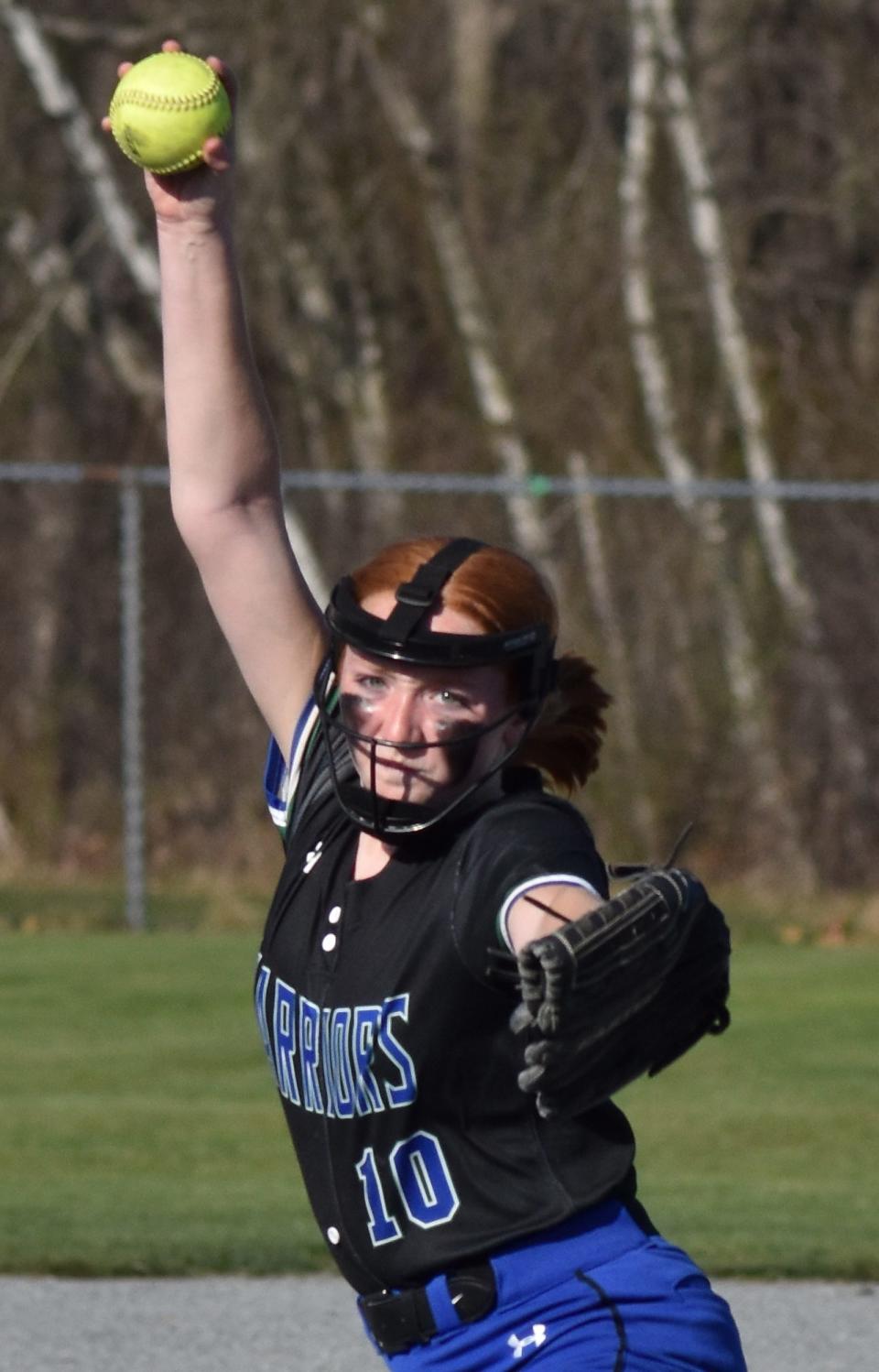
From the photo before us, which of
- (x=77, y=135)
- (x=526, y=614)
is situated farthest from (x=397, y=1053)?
(x=77, y=135)

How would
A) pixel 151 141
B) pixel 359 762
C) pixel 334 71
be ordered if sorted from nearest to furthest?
pixel 359 762 → pixel 151 141 → pixel 334 71

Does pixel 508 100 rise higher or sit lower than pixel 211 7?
lower

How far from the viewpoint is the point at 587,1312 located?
308 cm

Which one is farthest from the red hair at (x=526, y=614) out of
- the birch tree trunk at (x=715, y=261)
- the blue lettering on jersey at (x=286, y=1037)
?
the birch tree trunk at (x=715, y=261)

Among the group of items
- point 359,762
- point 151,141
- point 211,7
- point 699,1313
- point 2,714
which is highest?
point 151,141

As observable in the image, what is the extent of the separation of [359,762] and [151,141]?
96 cm

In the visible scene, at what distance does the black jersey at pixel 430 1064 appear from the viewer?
9.83 feet

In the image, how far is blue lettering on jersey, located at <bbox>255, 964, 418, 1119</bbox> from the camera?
3057 mm

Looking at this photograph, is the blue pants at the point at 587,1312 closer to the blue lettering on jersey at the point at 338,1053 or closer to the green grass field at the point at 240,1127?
the blue lettering on jersey at the point at 338,1053

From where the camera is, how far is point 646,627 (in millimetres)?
13625

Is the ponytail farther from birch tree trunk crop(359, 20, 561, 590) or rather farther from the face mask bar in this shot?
birch tree trunk crop(359, 20, 561, 590)

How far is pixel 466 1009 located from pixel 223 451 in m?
0.91

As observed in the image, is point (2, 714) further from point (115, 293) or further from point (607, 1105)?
point (607, 1105)

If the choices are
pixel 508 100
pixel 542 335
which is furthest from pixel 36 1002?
pixel 508 100
